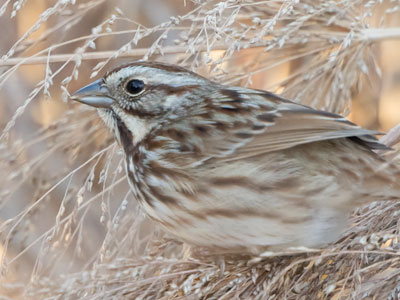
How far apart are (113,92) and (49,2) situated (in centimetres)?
136

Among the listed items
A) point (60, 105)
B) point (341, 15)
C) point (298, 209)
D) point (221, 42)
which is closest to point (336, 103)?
point (341, 15)

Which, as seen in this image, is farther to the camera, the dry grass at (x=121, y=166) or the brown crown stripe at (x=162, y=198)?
the brown crown stripe at (x=162, y=198)

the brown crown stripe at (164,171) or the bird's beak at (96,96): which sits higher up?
the bird's beak at (96,96)

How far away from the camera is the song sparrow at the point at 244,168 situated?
189 cm

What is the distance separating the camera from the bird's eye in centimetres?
204

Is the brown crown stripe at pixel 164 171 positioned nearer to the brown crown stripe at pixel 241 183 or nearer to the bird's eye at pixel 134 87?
the brown crown stripe at pixel 241 183

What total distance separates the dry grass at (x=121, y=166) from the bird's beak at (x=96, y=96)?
0.06 m

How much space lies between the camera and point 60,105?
3.28m

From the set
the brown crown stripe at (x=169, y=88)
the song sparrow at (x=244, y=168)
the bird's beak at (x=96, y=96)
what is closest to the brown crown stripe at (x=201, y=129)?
the song sparrow at (x=244, y=168)

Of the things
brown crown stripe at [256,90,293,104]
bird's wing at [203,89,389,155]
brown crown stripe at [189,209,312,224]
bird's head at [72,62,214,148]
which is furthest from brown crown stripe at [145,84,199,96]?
brown crown stripe at [189,209,312,224]

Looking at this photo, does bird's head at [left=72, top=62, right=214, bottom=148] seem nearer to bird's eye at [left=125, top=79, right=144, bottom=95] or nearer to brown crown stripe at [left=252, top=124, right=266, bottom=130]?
bird's eye at [left=125, top=79, right=144, bottom=95]

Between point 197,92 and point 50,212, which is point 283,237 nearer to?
point 197,92

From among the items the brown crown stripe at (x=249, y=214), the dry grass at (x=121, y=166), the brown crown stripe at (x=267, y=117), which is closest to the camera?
Result: the dry grass at (x=121, y=166)

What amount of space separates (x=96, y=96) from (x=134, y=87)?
10 cm
